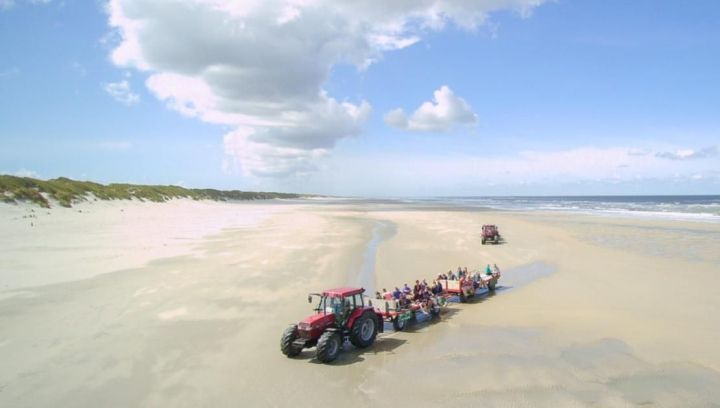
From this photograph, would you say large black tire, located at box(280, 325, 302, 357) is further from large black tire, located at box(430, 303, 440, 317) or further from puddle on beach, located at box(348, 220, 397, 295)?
puddle on beach, located at box(348, 220, 397, 295)

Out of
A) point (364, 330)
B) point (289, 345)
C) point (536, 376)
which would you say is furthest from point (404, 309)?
point (536, 376)

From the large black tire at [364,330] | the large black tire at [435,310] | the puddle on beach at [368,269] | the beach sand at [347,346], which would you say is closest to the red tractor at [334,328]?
the large black tire at [364,330]

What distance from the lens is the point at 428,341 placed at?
1266 centimetres

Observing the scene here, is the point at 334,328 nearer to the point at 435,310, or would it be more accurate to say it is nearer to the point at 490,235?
the point at 435,310

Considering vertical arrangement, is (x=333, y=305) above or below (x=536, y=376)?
above

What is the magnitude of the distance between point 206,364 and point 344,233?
29.9m

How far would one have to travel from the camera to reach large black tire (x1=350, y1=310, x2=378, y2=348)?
468 inches

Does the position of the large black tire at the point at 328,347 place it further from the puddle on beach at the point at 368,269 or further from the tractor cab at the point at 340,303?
the puddle on beach at the point at 368,269

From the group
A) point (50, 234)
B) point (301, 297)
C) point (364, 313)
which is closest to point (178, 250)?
point (50, 234)

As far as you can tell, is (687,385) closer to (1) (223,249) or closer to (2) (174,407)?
(2) (174,407)

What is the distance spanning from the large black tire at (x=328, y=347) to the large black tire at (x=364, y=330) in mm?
721

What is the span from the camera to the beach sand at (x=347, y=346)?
9.41 meters

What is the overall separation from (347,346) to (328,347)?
1.74 meters

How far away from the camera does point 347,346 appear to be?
492 inches
